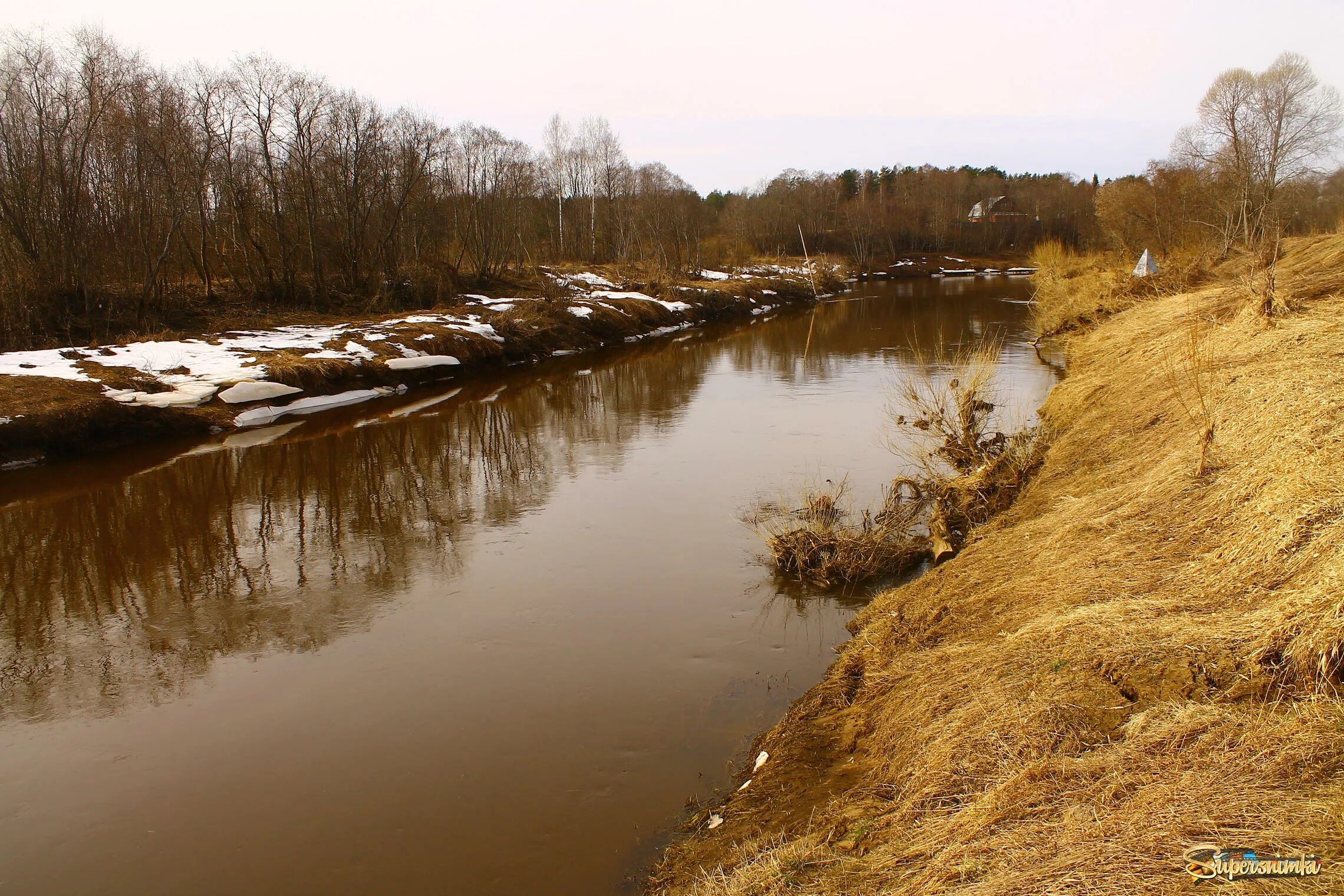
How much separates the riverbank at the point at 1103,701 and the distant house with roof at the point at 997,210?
99891 millimetres

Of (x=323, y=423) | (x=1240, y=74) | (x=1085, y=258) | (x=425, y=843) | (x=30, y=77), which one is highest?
A: (x=1240, y=74)

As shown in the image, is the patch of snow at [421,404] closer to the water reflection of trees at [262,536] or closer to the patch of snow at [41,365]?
the water reflection of trees at [262,536]

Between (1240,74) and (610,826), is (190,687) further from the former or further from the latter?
(1240,74)

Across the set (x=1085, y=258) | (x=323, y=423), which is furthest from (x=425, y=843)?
(x=1085, y=258)

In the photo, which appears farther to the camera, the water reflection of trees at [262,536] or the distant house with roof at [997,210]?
the distant house with roof at [997,210]

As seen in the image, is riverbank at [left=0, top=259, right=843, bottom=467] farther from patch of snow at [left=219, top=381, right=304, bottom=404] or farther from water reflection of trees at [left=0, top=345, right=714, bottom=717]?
water reflection of trees at [left=0, top=345, right=714, bottom=717]

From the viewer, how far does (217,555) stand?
1045 centimetres

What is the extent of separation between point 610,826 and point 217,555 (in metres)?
7.69

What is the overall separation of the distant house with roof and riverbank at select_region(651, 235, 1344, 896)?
328ft

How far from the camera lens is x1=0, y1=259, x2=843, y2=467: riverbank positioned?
16.0 metres

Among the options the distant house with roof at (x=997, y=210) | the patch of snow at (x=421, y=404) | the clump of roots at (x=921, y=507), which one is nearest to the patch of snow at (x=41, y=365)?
the patch of snow at (x=421, y=404)

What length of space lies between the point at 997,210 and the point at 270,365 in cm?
10382

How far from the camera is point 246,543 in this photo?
35.8ft

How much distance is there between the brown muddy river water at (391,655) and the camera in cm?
523
